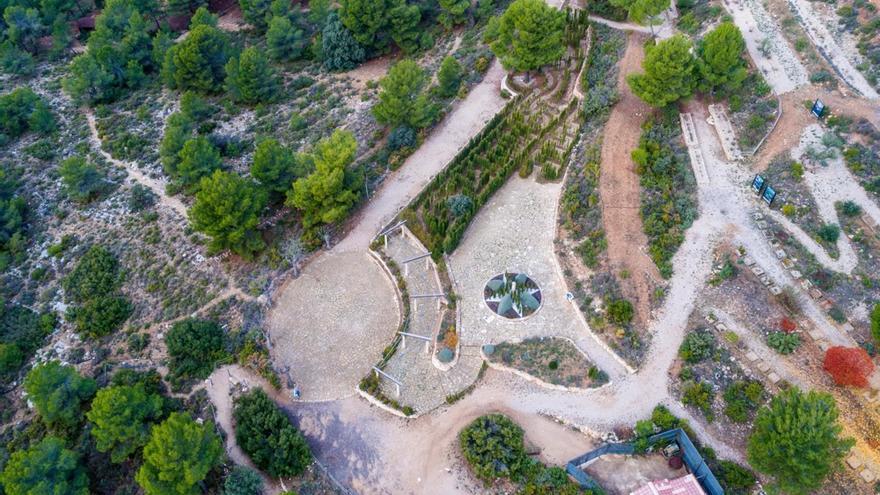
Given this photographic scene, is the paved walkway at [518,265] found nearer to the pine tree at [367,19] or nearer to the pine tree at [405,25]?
the pine tree at [405,25]

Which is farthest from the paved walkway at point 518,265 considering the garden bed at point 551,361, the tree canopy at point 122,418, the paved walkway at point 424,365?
the tree canopy at point 122,418

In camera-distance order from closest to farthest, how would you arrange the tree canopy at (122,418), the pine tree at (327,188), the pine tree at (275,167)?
the tree canopy at (122,418), the pine tree at (327,188), the pine tree at (275,167)

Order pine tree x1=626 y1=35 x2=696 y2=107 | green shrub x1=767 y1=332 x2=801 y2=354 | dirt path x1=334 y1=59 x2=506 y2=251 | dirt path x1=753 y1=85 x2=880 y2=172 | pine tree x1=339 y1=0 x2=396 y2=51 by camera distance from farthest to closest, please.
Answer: pine tree x1=339 y1=0 x2=396 y2=51, dirt path x1=334 y1=59 x2=506 y2=251, pine tree x1=626 y1=35 x2=696 y2=107, dirt path x1=753 y1=85 x2=880 y2=172, green shrub x1=767 y1=332 x2=801 y2=354

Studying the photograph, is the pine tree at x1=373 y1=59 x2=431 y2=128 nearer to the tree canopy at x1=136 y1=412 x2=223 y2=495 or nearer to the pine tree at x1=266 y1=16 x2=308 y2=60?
the pine tree at x1=266 y1=16 x2=308 y2=60

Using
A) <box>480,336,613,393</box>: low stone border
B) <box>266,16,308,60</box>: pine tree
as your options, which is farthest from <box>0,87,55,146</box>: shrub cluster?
<box>480,336,613,393</box>: low stone border

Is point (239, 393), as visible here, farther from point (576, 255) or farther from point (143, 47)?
point (143, 47)
